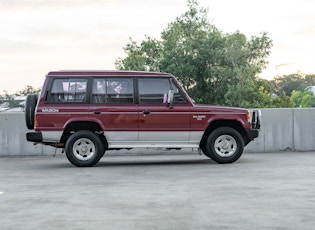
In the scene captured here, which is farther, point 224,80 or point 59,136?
point 224,80

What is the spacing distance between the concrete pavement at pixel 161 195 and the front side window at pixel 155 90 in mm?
1539

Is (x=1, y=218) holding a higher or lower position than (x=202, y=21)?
lower

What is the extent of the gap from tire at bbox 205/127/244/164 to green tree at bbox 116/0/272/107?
57109 mm

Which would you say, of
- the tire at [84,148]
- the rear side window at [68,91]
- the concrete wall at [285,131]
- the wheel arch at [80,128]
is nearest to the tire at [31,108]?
the rear side window at [68,91]

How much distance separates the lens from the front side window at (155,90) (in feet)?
54.5

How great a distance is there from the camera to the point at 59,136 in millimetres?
16406

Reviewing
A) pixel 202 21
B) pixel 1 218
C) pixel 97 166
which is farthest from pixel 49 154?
pixel 202 21

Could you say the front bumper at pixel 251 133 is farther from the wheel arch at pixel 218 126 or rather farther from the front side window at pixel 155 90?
the front side window at pixel 155 90

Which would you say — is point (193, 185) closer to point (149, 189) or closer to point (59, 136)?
point (149, 189)

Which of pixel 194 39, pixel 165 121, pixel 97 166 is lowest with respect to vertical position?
pixel 97 166

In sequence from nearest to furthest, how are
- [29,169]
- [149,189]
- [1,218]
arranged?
[1,218] → [149,189] → [29,169]

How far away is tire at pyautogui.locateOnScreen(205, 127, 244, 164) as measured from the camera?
54.7ft

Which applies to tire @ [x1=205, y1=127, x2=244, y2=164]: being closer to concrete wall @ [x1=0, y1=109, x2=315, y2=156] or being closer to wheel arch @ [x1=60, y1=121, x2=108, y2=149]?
wheel arch @ [x1=60, y1=121, x2=108, y2=149]

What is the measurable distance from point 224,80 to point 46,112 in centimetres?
6312
